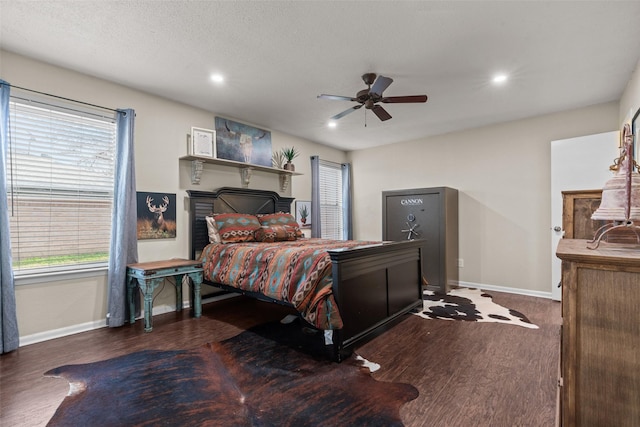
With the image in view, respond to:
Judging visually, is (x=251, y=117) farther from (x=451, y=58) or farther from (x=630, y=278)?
(x=630, y=278)

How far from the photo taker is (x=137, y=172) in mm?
3404

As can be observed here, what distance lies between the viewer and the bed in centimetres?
236

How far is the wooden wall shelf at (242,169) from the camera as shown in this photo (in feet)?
12.6

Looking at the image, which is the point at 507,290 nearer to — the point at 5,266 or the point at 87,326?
the point at 87,326

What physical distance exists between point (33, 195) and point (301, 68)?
2.80m

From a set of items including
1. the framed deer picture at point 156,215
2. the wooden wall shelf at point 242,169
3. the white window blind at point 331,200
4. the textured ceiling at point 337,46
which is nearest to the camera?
the textured ceiling at point 337,46

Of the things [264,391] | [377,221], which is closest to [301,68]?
[264,391]

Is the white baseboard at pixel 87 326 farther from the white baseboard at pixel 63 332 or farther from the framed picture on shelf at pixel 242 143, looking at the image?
the framed picture on shelf at pixel 242 143

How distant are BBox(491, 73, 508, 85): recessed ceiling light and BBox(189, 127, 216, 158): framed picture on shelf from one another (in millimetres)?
3383

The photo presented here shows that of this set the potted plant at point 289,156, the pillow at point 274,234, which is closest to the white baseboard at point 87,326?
the pillow at point 274,234

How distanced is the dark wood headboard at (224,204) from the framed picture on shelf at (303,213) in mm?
292

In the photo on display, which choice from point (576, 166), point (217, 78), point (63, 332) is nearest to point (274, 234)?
point (217, 78)

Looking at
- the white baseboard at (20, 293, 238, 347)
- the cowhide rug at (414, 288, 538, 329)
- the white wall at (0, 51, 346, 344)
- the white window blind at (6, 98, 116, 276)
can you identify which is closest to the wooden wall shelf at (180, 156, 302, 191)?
the white wall at (0, 51, 346, 344)

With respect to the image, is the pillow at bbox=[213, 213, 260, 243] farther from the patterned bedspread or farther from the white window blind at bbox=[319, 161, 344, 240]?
the white window blind at bbox=[319, 161, 344, 240]
